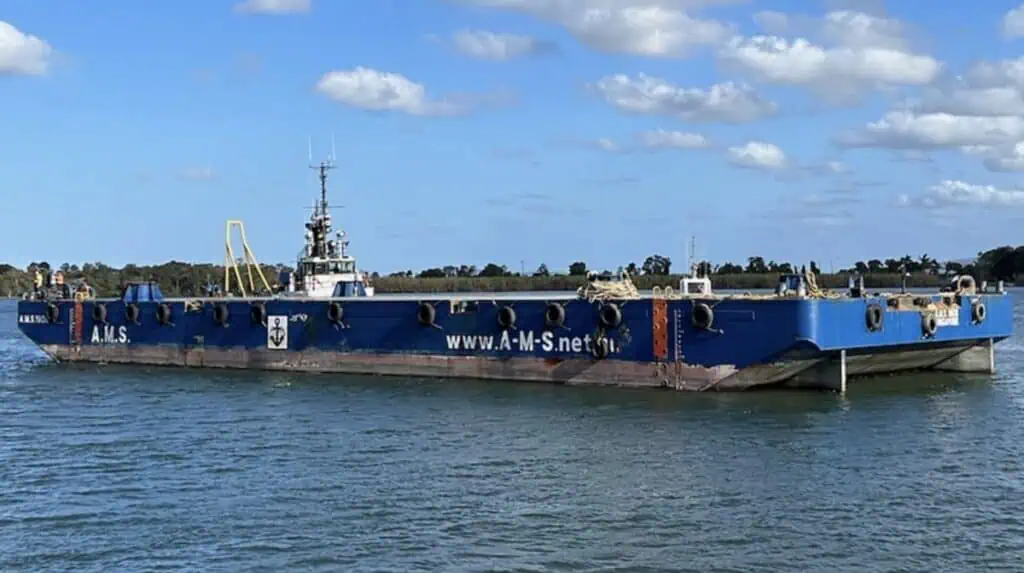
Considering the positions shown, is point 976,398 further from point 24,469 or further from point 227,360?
point 227,360

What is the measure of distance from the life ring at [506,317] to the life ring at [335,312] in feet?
18.7

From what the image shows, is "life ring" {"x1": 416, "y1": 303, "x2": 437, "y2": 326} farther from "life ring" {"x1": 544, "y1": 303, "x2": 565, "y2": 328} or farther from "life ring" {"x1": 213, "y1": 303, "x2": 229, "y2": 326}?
"life ring" {"x1": 213, "y1": 303, "x2": 229, "y2": 326}

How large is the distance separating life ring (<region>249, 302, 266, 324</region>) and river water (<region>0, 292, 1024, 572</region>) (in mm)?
7385

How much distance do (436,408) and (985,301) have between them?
14390 millimetres

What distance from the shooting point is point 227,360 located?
3566 cm

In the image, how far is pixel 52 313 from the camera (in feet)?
136

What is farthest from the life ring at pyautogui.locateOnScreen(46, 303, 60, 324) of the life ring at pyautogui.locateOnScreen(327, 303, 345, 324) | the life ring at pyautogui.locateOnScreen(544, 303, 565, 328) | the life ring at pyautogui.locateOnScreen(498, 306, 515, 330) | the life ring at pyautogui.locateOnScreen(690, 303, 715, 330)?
the life ring at pyautogui.locateOnScreen(690, 303, 715, 330)

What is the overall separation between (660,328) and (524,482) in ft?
33.2

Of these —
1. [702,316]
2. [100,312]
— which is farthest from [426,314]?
[100,312]

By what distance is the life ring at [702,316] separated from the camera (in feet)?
82.5

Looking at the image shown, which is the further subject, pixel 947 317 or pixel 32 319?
pixel 32 319

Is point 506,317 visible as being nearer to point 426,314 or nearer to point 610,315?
point 426,314

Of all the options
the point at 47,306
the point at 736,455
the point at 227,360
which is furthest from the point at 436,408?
the point at 47,306

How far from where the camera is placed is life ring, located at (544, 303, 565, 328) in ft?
90.1
